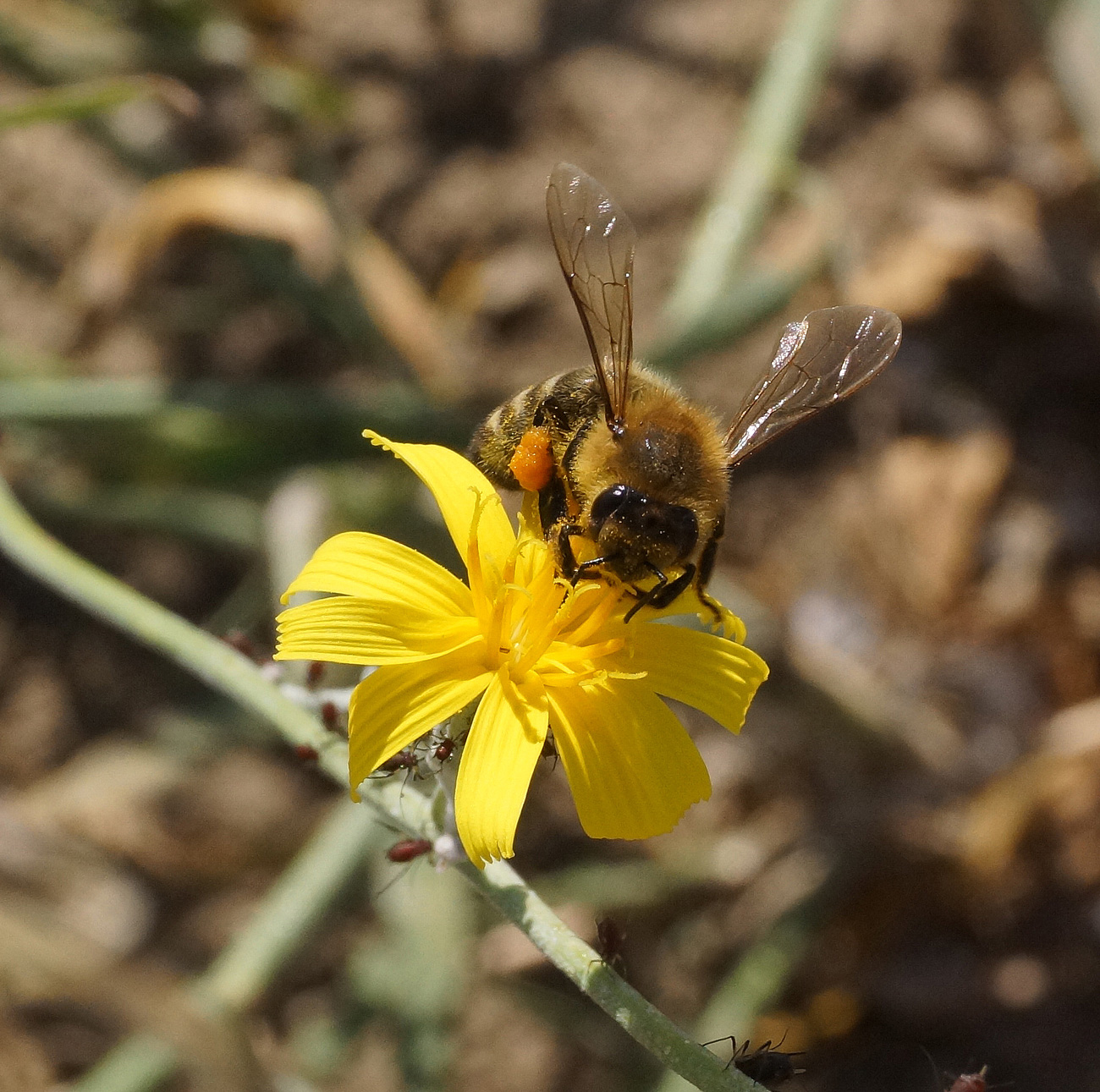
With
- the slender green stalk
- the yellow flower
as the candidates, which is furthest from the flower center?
the slender green stalk

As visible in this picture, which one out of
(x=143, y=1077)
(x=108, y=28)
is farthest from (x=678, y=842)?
(x=108, y=28)

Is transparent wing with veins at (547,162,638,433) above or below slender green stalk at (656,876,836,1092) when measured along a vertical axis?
above

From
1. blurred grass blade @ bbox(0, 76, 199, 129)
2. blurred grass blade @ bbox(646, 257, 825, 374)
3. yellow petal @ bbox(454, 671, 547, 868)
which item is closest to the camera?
yellow petal @ bbox(454, 671, 547, 868)

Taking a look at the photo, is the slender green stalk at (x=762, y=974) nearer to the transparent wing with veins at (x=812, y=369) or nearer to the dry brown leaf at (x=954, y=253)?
the transparent wing with veins at (x=812, y=369)

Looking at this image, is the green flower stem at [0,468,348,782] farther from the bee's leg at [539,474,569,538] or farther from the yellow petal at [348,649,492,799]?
the bee's leg at [539,474,569,538]

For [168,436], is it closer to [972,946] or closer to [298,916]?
[298,916]

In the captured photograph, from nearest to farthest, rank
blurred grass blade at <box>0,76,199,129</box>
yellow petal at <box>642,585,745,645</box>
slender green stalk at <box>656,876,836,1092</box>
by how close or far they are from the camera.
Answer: yellow petal at <box>642,585,745,645</box> < blurred grass blade at <box>0,76,199,129</box> < slender green stalk at <box>656,876,836,1092</box>

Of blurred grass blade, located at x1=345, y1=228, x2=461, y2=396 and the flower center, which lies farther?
blurred grass blade, located at x1=345, y1=228, x2=461, y2=396
